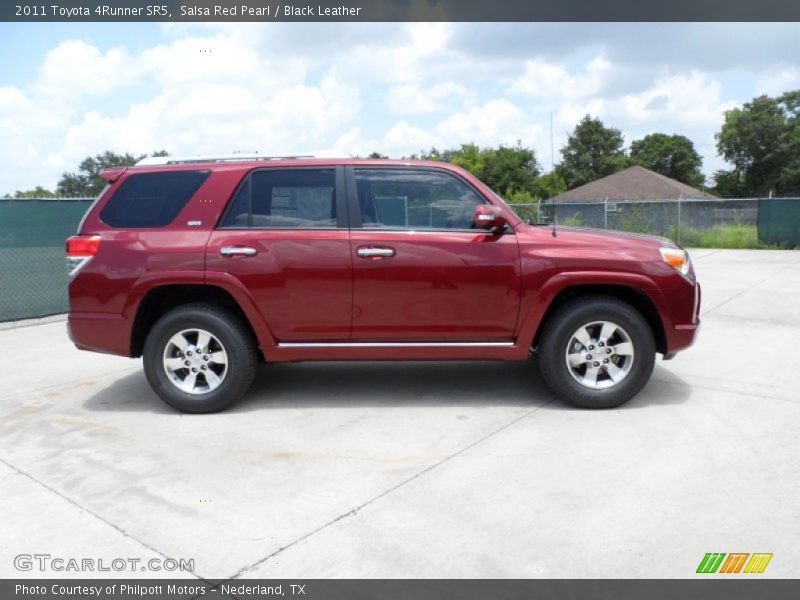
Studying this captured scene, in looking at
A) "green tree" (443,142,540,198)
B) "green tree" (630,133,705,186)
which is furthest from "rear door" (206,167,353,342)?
"green tree" (630,133,705,186)

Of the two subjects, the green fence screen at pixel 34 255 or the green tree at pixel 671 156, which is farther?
the green tree at pixel 671 156

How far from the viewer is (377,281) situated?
4785mm

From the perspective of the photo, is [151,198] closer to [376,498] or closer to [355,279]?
[355,279]

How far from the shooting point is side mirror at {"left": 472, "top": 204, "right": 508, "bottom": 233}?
15.2 feet

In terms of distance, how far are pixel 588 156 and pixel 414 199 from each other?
64.9 m

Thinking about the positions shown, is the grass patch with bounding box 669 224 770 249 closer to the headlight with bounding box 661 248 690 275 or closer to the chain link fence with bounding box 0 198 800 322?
the chain link fence with bounding box 0 198 800 322

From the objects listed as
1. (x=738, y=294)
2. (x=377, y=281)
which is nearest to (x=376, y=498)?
(x=377, y=281)

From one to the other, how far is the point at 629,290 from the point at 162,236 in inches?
136

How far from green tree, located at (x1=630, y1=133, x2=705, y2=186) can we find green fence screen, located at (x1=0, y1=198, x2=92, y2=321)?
72.2 metres

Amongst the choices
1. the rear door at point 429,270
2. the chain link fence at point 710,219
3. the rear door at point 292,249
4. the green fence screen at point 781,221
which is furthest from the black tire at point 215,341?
the green fence screen at point 781,221

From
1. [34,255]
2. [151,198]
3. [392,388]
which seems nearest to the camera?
[151,198]

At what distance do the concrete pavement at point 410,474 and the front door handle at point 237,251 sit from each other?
1.19 m

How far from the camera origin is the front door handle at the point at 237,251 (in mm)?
4777

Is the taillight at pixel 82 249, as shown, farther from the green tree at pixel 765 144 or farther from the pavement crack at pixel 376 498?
the green tree at pixel 765 144
